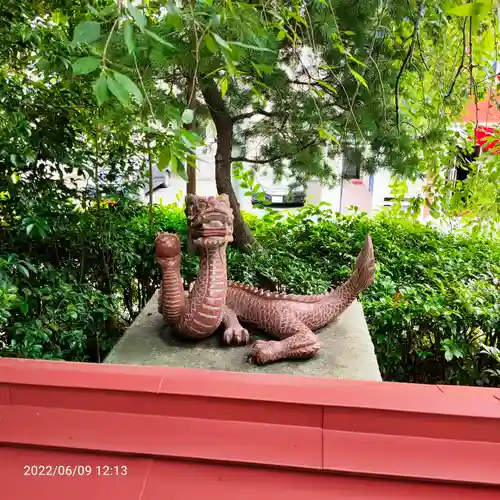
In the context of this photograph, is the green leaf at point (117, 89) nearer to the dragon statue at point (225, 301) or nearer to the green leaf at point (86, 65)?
the green leaf at point (86, 65)

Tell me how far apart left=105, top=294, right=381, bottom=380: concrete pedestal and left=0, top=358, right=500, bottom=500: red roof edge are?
0.81m

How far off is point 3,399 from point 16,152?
122 cm

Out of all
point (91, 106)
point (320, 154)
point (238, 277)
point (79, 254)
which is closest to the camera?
point (91, 106)

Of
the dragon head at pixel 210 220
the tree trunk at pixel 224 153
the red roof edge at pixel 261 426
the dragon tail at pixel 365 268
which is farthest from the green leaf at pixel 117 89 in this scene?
the tree trunk at pixel 224 153

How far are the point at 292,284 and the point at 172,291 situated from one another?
1020mm

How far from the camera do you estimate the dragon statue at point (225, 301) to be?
1607 mm

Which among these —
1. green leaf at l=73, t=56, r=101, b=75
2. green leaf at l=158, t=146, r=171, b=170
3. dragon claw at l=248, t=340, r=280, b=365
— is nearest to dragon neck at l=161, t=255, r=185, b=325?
dragon claw at l=248, t=340, r=280, b=365

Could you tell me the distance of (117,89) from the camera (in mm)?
744

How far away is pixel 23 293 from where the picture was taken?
1855mm

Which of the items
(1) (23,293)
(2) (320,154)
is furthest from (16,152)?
(2) (320,154)

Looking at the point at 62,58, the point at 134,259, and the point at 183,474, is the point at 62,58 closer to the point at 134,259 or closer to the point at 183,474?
the point at 134,259

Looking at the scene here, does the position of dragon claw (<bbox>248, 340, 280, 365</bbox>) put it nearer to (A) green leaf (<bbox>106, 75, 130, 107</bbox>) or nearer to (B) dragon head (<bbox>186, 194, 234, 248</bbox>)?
(B) dragon head (<bbox>186, 194, 234, 248</bbox>)

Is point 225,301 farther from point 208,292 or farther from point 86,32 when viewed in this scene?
point 86,32

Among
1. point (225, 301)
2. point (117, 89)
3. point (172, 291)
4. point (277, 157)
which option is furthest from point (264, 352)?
point (277, 157)
